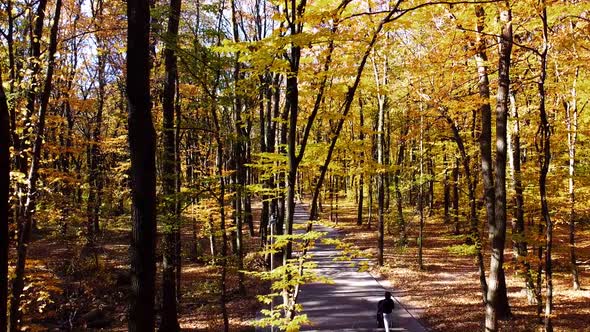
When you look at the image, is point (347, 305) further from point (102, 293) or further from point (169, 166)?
point (102, 293)

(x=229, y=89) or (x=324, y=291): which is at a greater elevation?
(x=229, y=89)

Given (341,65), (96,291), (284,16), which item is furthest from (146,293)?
(96,291)

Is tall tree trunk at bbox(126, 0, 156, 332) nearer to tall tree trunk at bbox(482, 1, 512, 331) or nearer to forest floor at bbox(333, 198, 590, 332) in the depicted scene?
forest floor at bbox(333, 198, 590, 332)

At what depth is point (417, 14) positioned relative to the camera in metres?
8.59

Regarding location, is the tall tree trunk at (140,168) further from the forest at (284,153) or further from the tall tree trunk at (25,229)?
the tall tree trunk at (25,229)

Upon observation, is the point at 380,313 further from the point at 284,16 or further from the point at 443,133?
the point at 443,133

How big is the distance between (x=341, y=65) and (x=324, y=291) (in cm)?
1068

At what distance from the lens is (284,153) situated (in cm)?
1133

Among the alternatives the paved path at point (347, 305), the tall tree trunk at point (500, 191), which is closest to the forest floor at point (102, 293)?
the paved path at point (347, 305)

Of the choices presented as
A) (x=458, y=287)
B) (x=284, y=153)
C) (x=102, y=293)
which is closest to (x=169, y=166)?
(x=284, y=153)

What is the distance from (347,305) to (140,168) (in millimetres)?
11101

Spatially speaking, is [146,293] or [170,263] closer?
[146,293]

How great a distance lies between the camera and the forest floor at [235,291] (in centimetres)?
1230

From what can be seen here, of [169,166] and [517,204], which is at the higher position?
[169,166]
